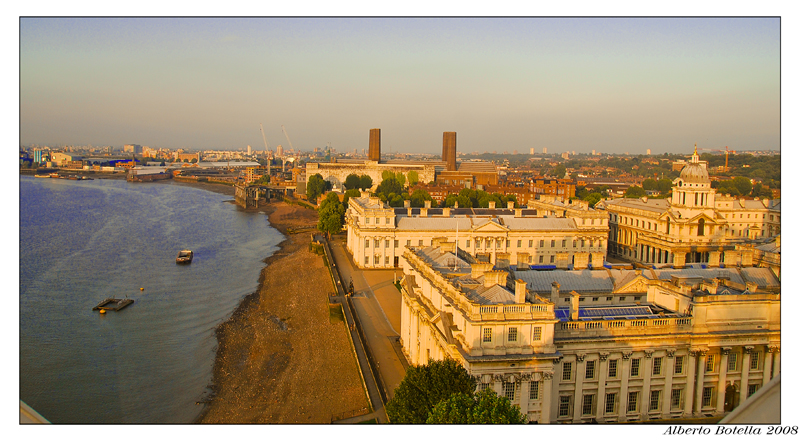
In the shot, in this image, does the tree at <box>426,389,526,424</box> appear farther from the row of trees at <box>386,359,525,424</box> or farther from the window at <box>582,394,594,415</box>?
the window at <box>582,394,594,415</box>

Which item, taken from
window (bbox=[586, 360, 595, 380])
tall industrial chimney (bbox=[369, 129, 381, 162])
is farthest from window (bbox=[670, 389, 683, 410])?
tall industrial chimney (bbox=[369, 129, 381, 162])

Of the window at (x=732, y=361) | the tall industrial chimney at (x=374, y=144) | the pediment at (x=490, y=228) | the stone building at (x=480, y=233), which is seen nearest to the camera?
the window at (x=732, y=361)

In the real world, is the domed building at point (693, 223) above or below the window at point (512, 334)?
above

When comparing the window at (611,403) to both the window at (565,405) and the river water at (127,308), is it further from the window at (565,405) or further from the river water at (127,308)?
the river water at (127,308)

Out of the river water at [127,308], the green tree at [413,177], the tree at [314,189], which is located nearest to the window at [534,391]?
the river water at [127,308]

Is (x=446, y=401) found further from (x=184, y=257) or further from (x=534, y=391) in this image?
(x=184, y=257)

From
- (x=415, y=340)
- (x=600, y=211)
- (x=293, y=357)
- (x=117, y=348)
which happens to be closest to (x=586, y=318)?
(x=415, y=340)
